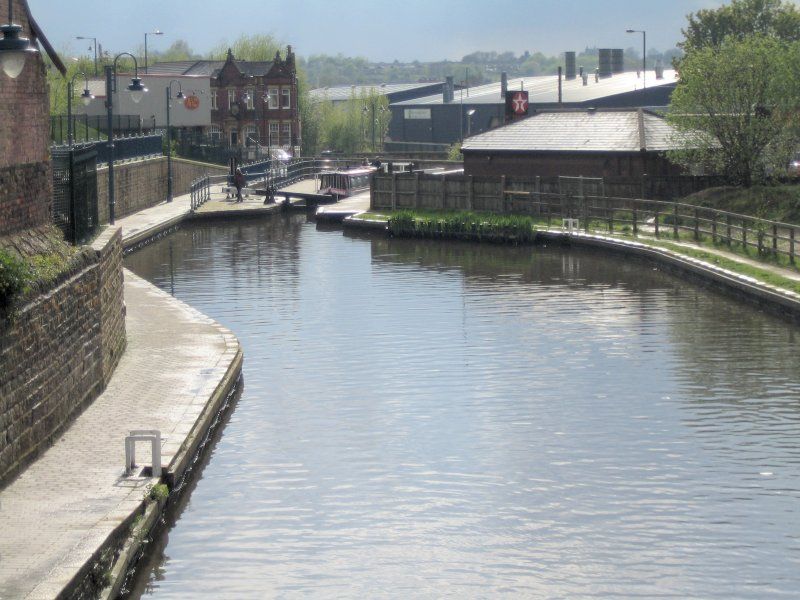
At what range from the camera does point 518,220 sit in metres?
54.3

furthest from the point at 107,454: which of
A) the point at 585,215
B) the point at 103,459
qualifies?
the point at 585,215

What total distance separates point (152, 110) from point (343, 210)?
3182 centimetres

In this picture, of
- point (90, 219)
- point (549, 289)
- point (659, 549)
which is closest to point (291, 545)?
point (659, 549)

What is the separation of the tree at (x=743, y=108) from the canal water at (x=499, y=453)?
59.5 ft

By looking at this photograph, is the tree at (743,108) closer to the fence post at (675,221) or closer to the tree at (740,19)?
the fence post at (675,221)

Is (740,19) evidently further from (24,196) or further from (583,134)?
(24,196)

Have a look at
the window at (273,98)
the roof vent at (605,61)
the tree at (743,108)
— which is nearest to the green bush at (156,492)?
the tree at (743,108)

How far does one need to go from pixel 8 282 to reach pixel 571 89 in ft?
398

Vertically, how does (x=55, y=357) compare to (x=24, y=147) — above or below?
below

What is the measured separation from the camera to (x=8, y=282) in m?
17.3

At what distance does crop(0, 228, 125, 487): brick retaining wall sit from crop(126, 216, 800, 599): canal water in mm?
Answer: 2205

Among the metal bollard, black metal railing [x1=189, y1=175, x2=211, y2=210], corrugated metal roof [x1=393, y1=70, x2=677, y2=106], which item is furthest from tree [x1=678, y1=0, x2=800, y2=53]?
the metal bollard

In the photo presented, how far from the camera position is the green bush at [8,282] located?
1723 centimetres

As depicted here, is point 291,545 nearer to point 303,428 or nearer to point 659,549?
point 659,549
